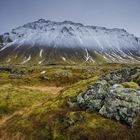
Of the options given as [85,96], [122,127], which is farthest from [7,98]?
[122,127]

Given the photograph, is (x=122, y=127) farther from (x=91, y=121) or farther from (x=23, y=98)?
(x=23, y=98)

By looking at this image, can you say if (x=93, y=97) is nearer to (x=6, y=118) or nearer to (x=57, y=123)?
(x=57, y=123)

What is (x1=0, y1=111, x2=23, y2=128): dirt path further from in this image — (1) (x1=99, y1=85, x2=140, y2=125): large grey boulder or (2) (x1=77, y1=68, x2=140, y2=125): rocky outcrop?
(1) (x1=99, y1=85, x2=140, y2=125): large grey boulder

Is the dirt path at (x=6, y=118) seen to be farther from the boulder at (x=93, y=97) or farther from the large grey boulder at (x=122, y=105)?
the large grey boulder at (x=122, y=105)

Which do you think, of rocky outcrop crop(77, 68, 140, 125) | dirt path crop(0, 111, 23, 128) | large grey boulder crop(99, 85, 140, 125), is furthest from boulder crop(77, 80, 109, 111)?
dirt path crop(0, 111, 23, 128)

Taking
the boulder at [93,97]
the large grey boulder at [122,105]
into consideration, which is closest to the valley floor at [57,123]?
the large grey boulder at [122,105]

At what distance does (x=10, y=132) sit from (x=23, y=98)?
2164 cm

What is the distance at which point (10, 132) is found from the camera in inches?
1949

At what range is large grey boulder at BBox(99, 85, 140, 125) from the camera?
44281 millimetres

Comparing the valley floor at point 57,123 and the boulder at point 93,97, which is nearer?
the valley floor at point 57,123

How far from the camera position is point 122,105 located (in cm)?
4591

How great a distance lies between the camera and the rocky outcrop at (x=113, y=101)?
146ft

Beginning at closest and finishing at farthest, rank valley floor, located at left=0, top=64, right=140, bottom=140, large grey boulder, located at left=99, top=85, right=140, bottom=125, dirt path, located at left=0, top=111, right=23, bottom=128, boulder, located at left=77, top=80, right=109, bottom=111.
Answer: valley floor, located at left=0, top=64, right=140, bottom=140 < large grey boulder, located at left=99, top=85, right=140, bottom=125 < boulder, located at left=77, top=80, right=109, bottom=111 < dirt path, located at left=0, top=111, right=23, bottom=128

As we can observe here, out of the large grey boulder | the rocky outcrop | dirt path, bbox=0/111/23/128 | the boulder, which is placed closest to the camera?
the large grey boulder
